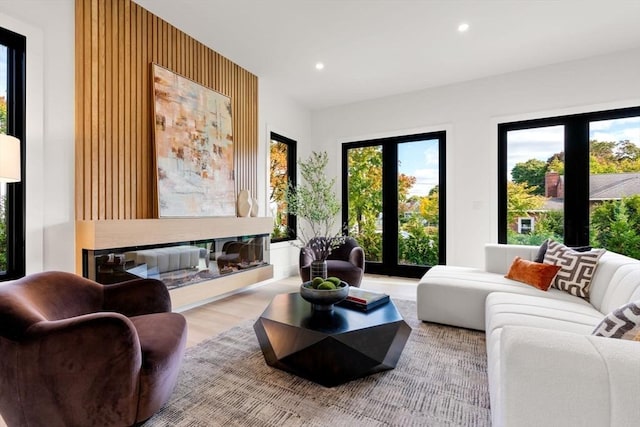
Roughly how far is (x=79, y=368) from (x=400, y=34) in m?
3.81

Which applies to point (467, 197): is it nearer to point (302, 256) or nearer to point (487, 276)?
point (487, 276)

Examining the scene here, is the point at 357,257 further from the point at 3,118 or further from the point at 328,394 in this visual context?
the point at 3,118

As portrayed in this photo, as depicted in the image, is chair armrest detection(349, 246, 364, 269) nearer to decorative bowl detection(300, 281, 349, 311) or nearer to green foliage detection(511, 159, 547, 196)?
decorative bowl detection(300, 281, 349, 311)

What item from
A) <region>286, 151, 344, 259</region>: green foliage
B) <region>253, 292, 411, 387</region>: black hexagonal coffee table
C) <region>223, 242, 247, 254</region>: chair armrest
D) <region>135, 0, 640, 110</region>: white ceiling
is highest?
<region>135, 0, 640, 110</region>: white ceiling

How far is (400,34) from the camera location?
3.34 meters

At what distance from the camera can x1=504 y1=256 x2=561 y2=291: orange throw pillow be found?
258cm

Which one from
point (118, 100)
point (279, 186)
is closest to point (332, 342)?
point (118, 100)

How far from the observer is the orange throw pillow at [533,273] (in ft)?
8.46

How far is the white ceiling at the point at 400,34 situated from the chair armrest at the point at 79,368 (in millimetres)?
2872

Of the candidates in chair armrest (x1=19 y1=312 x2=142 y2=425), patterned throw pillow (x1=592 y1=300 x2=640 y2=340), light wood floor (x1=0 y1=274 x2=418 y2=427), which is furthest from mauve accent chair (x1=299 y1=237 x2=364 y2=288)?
patterned throw pillow (x1=592 y1=300 x2=640 y2=340)

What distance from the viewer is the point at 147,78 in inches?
119

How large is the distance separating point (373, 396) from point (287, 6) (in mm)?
3245

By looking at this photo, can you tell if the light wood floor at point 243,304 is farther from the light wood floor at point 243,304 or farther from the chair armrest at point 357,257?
the chair armrest at point 357,257

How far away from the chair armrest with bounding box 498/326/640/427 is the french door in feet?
13.4
